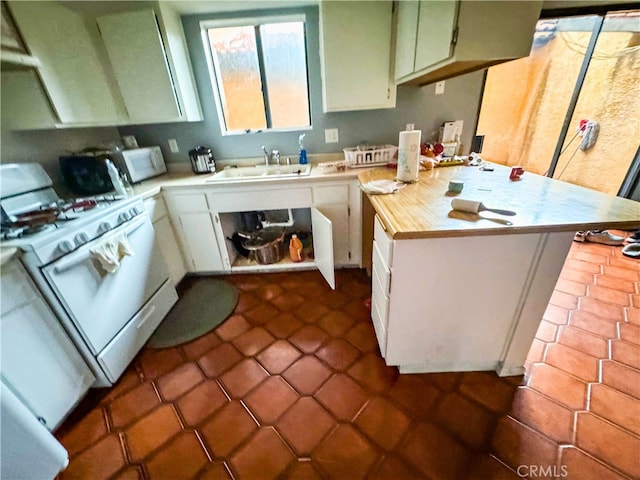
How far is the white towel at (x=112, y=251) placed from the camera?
1255mm

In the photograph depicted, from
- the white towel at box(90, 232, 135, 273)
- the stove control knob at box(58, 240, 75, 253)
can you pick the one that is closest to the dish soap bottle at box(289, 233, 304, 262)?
the white towel at box(90, 232, 135, 273)

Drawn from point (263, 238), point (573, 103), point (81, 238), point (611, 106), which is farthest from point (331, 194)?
point (611, 106)

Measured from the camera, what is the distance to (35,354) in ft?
3.49

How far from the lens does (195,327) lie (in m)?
1.73

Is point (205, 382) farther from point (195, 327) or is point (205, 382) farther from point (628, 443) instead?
point (628, 443)

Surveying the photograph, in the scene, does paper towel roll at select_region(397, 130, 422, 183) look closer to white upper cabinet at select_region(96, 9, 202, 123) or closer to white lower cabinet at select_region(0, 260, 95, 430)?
white upper cabinet at select_region(96, 9, 202, 123)

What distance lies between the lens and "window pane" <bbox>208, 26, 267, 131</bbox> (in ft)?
6.64

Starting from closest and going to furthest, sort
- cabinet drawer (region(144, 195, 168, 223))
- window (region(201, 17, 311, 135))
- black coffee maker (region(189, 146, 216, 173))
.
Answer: cabinet drawer (region(144, 195, 168, 223))
window (region(201, 17, 311, 135))
black coffee maker (region(189, 146, 216, 173))

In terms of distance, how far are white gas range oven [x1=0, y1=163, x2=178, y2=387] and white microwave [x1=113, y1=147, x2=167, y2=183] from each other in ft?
1.08

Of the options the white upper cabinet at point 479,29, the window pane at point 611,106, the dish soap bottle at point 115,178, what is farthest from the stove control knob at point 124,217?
the window pane at point 611,106

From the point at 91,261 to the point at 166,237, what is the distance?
2.36 ft

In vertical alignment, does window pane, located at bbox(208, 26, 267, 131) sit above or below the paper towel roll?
above

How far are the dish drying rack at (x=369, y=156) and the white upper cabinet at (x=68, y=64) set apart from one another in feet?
5.91

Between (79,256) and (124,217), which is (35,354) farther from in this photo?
(124,217)
